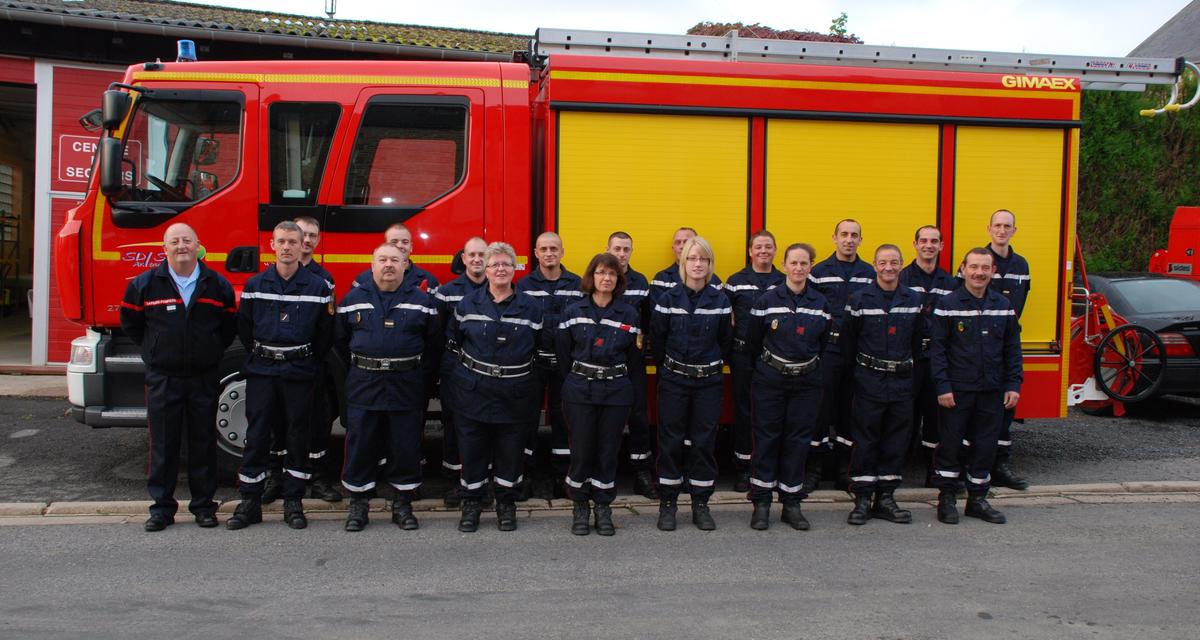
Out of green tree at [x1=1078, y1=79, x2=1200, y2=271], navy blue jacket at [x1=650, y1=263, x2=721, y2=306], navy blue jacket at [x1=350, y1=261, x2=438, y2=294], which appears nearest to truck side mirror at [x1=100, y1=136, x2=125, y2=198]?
navy blue jacket at [x1=350, y1=261, x2=438, y2=294]

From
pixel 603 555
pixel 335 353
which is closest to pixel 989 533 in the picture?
pixel 603 555

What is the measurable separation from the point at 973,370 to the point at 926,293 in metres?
0.67

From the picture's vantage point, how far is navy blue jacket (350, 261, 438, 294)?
5.38 m

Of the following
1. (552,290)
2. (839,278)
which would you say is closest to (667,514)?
(552,290)

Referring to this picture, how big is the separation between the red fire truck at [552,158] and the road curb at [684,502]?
0.56 meters

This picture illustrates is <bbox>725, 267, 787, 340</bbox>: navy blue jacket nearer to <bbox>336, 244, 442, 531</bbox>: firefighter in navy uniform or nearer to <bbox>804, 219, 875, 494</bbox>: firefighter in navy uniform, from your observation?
<bbox>804, 219, 875, 494</bbox>: firefighter in navy uniform

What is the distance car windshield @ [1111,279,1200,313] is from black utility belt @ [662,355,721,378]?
19.1 feet

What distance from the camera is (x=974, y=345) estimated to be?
5660mm

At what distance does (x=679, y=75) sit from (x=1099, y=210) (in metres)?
10.2

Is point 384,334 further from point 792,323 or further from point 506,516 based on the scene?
point 792,323

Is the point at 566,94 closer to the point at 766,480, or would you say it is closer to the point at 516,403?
the point at 516,403

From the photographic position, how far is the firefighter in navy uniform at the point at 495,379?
523cm

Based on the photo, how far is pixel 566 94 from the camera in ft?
19.6

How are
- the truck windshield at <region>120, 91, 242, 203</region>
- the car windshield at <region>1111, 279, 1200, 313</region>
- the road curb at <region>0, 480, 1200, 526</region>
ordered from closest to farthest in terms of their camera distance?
the road curb at <region>0, 480, 1200, 526</region> < the truck windshield at <region>120, 91, 242, 203</region> < the car windshield at <region>1111, 279, 1200, 313</region>
